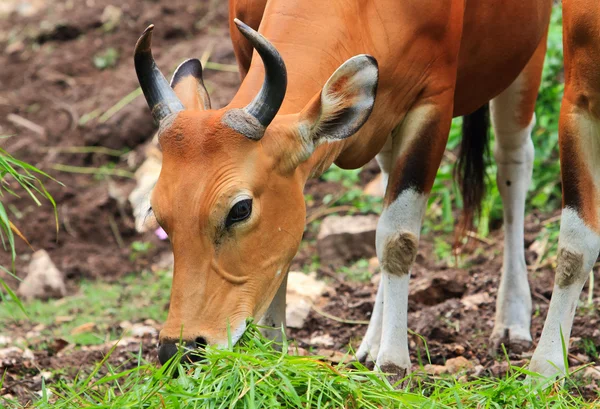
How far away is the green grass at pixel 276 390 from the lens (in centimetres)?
339

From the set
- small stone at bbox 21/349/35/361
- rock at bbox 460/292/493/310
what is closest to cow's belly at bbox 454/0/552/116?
rock at bbox 460/292/493/310

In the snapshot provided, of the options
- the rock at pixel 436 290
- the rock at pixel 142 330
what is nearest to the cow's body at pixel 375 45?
the rock at pixel 436 290

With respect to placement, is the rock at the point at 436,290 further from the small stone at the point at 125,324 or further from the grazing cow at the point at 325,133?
the small stone at the point at 125,324

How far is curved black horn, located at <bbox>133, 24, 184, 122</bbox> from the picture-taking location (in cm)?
405

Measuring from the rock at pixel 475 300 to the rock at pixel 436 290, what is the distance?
0.19 ft

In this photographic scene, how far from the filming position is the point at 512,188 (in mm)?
5945

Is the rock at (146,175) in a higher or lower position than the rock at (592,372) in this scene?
higher

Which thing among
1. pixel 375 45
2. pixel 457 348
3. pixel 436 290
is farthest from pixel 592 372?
pixel 375 45

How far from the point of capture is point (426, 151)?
4.62 m

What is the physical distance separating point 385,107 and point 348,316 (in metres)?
1.86

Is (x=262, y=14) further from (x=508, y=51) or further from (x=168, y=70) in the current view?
(x=168, y=70)

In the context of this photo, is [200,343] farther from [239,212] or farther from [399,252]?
[399,252]

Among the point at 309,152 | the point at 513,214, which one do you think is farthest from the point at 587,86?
the point at 513,214

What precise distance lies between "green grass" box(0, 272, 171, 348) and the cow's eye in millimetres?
2228
